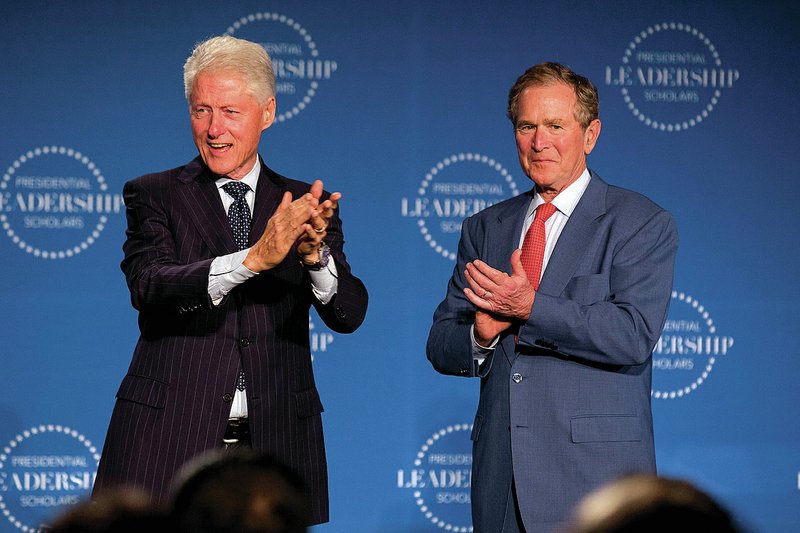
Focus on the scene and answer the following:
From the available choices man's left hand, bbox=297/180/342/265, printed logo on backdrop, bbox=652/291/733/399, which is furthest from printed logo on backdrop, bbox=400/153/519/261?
man's left hand, bbox=297/180/342/265

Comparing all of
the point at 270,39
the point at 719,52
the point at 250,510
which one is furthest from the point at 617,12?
the point at 250,510

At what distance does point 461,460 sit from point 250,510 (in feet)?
11.4

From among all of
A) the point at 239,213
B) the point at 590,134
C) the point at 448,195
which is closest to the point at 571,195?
the point at 590,134

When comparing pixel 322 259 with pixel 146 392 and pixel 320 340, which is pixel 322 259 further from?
pixel 320 340

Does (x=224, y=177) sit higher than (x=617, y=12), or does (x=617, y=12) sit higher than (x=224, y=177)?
(x=617, y=12)

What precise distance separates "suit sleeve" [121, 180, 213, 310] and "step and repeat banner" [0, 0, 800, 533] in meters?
1.78

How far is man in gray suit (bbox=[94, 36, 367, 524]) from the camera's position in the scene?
2275mm

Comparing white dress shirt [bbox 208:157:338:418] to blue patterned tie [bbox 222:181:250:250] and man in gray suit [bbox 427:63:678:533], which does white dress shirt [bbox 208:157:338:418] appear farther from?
man in gray suit [bbox 427:63:678:533]

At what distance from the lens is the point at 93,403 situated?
415 cm

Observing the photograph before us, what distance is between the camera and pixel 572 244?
2.43m

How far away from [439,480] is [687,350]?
1.19 meters

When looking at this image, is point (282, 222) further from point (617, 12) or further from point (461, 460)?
point (617, 12)

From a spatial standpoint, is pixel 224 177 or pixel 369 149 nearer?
pixel 224 177

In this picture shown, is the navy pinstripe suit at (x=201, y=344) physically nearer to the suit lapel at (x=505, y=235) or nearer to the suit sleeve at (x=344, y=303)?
the suit sleeve at (x=344, y=303)
